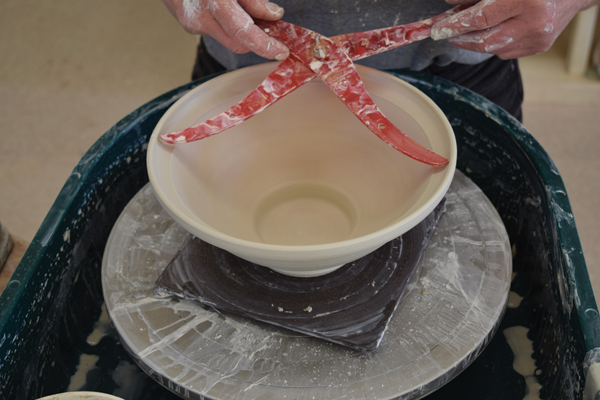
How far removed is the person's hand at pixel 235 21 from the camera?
0.95 meters

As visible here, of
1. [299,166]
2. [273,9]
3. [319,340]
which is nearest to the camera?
[319,340]

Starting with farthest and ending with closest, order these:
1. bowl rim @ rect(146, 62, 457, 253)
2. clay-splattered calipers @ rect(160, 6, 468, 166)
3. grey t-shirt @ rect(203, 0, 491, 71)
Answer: grey t-shirt @ rect(203, 0, 491, 71) < clay-splattered calipers @ rect(160, 6, 468, 166) < bowl rim @ rect(146, 62, 457, 253)

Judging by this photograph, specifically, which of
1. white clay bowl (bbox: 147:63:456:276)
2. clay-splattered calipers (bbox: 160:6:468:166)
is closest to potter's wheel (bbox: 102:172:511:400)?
white clay bowl (bbox: 147:63:456:276)

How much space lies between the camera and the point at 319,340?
895 millimetres

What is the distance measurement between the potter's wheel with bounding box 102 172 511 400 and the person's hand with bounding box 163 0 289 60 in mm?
437

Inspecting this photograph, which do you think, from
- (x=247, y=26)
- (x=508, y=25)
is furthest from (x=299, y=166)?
(x=508, y=25)

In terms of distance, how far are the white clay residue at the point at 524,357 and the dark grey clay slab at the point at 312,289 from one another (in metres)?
0.27

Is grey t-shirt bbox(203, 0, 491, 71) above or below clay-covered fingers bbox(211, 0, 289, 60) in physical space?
below

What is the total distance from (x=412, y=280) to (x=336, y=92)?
1.30 ft

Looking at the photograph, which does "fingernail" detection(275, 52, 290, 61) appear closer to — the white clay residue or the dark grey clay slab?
the dark grey clay slab

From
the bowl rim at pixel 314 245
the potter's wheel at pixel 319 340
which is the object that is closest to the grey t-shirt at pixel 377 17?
the bowl rim at pixel 314 245

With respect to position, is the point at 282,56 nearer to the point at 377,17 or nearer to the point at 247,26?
the point at 247,26

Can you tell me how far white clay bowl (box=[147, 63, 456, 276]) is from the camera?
945mm

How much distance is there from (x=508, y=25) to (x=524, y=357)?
639mm
